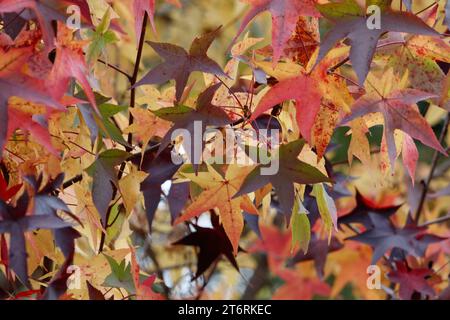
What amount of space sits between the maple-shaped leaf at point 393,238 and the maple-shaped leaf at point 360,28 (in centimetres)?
58

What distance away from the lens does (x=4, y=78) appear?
79 cm

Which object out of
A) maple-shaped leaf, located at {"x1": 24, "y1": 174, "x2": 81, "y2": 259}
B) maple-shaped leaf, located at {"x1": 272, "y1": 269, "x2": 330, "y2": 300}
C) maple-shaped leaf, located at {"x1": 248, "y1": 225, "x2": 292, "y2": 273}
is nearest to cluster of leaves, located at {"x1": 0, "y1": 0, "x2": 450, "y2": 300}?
maple-shaped leaf, located at {"x1": 24, "y1": 174, "x2": 81, "y2": 259}

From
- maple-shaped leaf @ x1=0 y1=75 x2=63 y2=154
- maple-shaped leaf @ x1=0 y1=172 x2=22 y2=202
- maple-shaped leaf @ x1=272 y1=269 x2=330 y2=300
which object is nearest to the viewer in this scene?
maple-shaped leaf @ x1=0 y1=75 x2=63 y2=154

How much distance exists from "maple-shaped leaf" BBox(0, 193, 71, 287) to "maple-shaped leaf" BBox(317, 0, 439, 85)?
35 cm

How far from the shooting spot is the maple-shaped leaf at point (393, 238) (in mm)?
→ 1373

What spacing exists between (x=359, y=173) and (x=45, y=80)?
1.93 meters

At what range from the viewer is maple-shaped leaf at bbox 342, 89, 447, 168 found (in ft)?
2.93

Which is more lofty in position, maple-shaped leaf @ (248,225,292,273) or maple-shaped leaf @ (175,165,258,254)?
maple-shaped leaf @ (175,165,258,254)

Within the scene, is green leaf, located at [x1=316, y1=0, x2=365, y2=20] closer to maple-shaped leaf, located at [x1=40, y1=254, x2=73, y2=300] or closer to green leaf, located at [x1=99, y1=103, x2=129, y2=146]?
green leaf, located at [x1=99, y1=103, x2=129, y2=146]

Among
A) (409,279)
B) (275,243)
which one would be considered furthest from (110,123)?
(275,243)

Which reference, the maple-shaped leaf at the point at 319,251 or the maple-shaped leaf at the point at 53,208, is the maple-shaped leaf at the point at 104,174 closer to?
the maple-shaped leaf at the point at 53,208

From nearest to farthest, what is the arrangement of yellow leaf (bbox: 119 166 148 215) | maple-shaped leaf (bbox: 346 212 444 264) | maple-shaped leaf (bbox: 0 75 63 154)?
maple-shaped leaf (bbox: 0 75 63 154), yellow leaf (bbox: 119 166 148 215), maple-shaped leaf (bbox: 346 212 444 264)
